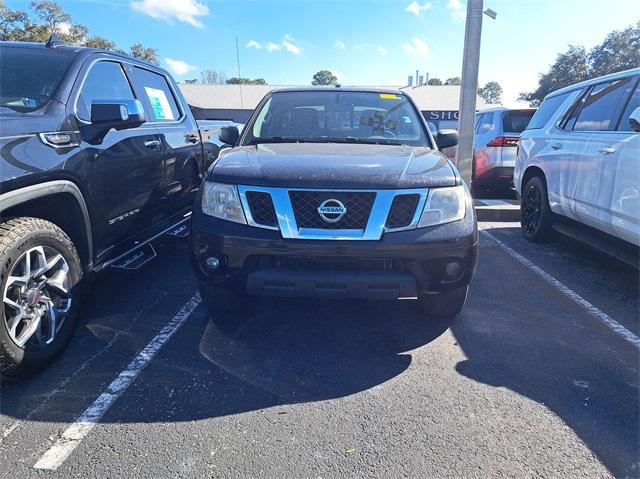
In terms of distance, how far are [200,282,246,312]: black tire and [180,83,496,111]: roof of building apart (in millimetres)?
35273

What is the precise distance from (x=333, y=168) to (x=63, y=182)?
1.65 meters

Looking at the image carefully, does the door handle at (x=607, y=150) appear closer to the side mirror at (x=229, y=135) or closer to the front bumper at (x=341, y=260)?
the front bumper at (x=341, y=260)

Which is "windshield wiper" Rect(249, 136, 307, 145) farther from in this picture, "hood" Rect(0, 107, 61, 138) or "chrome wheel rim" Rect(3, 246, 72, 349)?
"chrome wheel rim" Rect(3, 246, 72, 349)

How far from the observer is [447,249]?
9.12 ft

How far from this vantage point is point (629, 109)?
4027 millimetres

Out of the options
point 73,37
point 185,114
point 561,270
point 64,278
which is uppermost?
point 73,37

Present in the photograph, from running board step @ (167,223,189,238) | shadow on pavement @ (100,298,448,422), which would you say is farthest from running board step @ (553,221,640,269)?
running board step @ (167,223,189,238)

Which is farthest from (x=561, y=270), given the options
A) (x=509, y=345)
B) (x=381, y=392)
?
(x=381, y=392)

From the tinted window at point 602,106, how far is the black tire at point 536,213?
91 cm

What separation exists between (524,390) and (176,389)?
6.57ft

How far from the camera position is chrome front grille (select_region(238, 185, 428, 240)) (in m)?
2.75

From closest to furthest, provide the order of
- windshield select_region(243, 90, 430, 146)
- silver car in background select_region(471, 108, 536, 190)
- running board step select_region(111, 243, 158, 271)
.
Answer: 1. running board step select_region(111, 243, 158, 271)
2. windshield select_region(243, 90, 430, 146)
3. silver car in background select_region(471, 108, 536, 190)

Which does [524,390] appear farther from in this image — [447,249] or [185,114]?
[185,114]

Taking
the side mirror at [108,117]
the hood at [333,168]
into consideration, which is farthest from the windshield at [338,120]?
the side mirror at [108,117]
